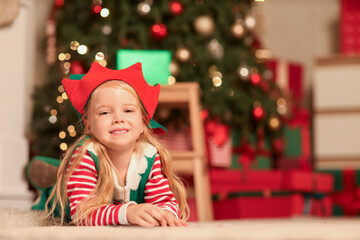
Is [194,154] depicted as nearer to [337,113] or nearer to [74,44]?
[74,44]

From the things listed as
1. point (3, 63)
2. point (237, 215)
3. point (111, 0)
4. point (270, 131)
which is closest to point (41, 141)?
point (3, 63)

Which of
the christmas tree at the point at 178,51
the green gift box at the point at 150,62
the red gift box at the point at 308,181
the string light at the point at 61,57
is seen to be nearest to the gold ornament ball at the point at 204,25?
the christmas tree at the point at 178,51

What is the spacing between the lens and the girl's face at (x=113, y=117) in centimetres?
102

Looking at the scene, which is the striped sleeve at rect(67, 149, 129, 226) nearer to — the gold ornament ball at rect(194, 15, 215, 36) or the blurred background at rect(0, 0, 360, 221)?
the blurred background at rect(0, 0, 360, 221)

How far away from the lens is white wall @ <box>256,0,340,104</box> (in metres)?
3.17

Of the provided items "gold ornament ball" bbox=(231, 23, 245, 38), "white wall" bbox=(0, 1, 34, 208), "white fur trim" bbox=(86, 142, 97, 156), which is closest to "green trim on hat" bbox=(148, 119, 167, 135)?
"white fur trim" bbox=(86, 142, 97, 156)

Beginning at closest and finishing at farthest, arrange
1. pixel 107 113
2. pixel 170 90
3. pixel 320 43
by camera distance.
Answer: pixel 107 113 → pixel 170 90 → pixel 320 43

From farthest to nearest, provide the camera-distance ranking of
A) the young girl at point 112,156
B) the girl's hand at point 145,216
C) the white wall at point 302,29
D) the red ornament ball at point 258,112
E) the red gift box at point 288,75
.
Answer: the white wall at point 302,29 → the red gift box at point 288,75 → the red ornament ball at point 258,112 → the young girl at point 112,156 → the girl's hand at point 145,216

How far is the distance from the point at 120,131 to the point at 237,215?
1298mm

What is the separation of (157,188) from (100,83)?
0.84 feet

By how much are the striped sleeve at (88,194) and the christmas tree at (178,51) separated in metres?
1.22

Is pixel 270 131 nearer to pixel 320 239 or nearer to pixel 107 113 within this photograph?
pixel 107 113

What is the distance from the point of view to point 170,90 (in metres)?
1.95

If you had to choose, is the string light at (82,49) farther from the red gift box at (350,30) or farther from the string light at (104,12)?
the red gift box at (350,30)
